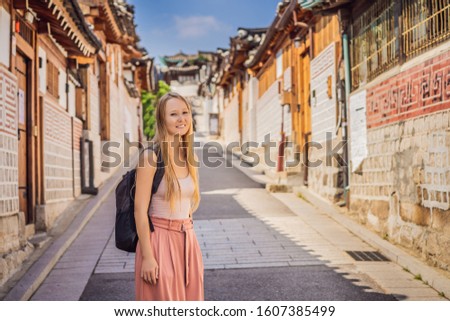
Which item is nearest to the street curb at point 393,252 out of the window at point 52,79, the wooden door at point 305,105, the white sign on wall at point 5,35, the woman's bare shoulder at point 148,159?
the wooden door at point 305,105

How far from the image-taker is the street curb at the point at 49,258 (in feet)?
16.3

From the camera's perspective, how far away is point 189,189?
298 centimetres

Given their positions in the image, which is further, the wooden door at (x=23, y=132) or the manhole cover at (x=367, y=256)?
the wooden door at (x=23, y=132)

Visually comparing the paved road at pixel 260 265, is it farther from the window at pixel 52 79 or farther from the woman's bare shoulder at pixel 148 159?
the woman's bare shoulder at pixel 148 159

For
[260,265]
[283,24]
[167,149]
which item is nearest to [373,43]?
[260,265]

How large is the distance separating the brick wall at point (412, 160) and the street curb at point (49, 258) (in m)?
3.90

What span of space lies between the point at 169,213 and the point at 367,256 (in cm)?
402

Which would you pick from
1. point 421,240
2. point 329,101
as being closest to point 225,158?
A: point 329,101

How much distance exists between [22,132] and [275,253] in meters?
3.75

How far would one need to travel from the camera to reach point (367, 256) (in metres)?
6.39

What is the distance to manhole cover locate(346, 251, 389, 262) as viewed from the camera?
20.5 feet

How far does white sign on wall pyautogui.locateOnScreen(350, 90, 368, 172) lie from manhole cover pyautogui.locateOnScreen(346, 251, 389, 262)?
1.92 m

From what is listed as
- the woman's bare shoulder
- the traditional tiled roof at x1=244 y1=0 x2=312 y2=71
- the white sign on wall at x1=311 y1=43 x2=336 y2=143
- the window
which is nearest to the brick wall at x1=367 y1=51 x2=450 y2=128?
the white sign on wall at x1=311 y1=43 x2=336 y2=143

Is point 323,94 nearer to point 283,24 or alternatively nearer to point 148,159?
point 283,24
